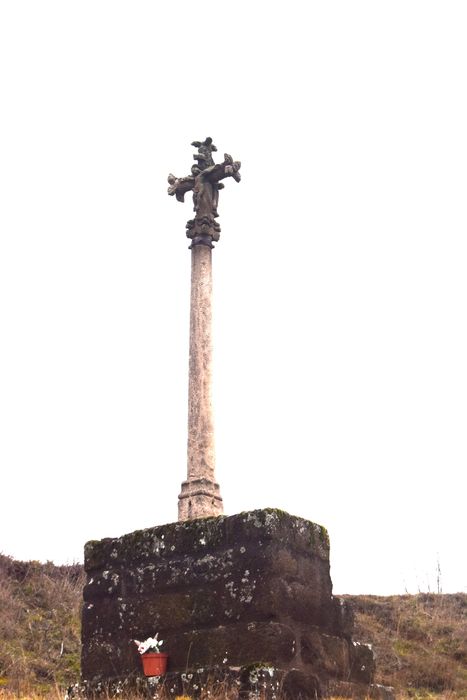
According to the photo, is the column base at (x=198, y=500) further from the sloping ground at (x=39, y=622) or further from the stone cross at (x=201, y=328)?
the sloping ground at (x=39, y=622)

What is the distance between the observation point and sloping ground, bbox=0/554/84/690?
1388cm

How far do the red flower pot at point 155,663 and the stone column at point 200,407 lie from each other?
5.02 ft

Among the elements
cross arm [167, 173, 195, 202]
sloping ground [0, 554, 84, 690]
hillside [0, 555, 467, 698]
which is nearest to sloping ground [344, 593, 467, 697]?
hillside [0, 555, 467, 698]

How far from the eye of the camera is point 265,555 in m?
6.87

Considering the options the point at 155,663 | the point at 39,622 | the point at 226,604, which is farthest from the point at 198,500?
the point at 39,622

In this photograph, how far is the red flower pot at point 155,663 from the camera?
6996 mm

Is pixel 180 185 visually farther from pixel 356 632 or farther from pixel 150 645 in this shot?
pixel 356 632

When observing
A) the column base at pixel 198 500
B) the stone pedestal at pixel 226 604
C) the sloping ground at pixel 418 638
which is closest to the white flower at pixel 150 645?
the stone pedestal at pixel 226 604

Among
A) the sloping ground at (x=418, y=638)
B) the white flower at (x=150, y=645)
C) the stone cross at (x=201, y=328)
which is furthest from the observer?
the sloping ground at (x=418, y=638)

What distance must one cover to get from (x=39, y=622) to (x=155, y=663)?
10213mm

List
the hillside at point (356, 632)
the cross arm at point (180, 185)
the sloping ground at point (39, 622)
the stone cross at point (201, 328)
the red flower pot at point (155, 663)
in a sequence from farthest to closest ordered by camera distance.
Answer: the hillside at point (356, 632) < the sloping ground at point (39, 622) < the cross arm at point (180, 185) < the stone cross at point (201, 328) < the red flower pot at point (155, 663)

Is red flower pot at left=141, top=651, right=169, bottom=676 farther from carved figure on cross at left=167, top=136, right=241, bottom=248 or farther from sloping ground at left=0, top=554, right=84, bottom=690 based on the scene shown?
sloping ground at left=0, top=554, right=84, bottom=690

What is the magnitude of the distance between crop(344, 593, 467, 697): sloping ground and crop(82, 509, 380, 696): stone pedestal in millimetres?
7197

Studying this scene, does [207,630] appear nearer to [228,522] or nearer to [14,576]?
[228,522]
